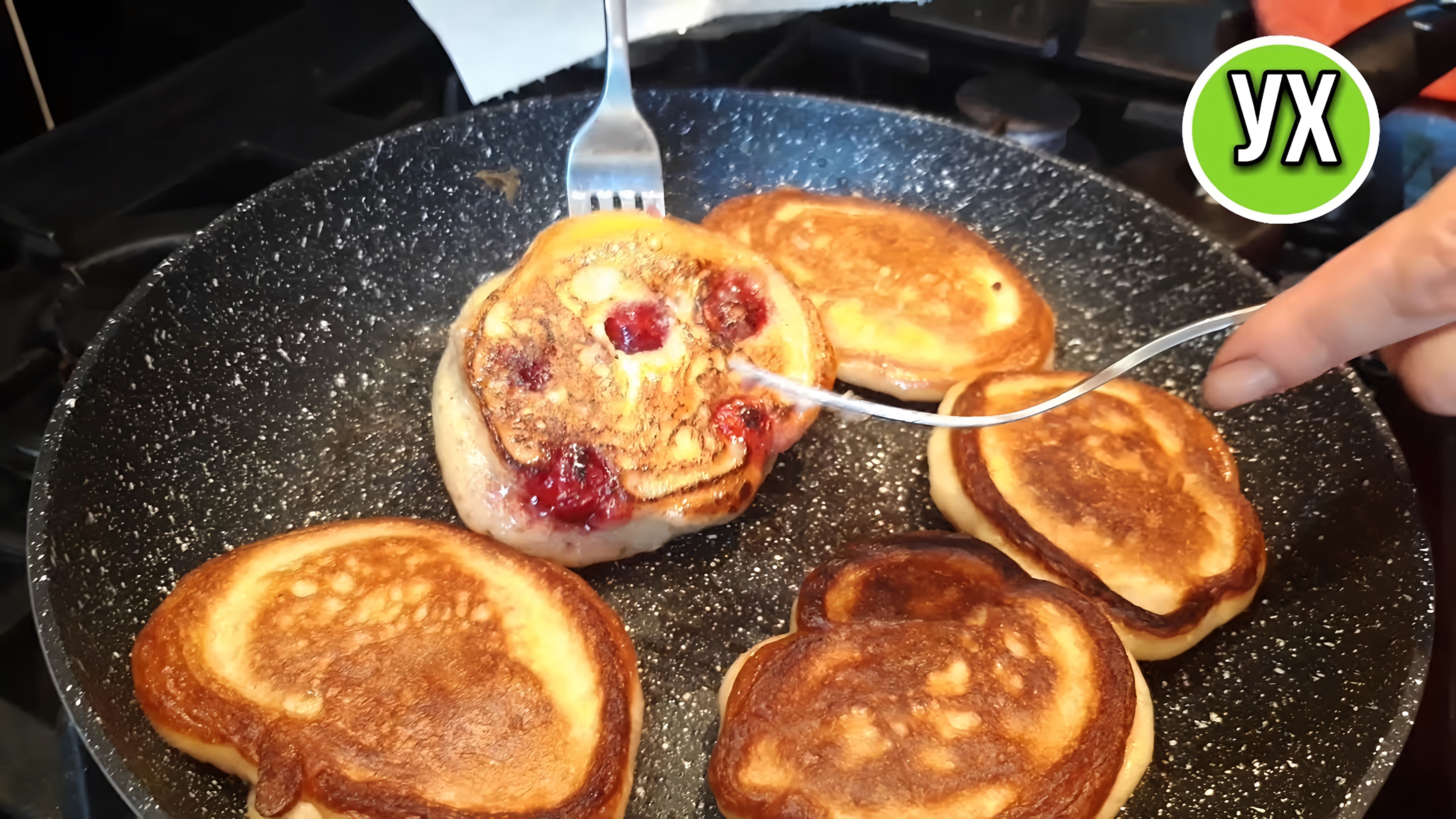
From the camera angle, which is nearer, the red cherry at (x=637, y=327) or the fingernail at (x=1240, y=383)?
the fingernail at (x=1240, y=383)

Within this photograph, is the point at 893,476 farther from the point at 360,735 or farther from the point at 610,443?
the point at 360,735

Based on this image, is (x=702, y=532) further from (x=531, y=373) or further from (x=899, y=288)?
(x=899, y=288)

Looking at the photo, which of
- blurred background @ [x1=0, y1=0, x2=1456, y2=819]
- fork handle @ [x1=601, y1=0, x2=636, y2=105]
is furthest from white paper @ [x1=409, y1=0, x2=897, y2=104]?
fork handle @ [x1=601, y1=0, x2=636, y2=105]

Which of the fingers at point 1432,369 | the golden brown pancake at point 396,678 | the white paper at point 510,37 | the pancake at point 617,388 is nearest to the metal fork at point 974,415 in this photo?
the pancake at point 617,388

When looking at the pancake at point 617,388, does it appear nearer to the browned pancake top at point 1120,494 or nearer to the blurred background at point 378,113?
the browned pancake top at point 1120,494

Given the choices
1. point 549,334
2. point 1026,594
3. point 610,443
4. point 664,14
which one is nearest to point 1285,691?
point 1026,594

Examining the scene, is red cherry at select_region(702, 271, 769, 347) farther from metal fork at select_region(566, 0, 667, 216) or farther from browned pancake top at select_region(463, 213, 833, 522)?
metal fork at select_region(566, 0, 667, 216)
